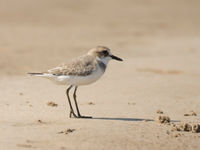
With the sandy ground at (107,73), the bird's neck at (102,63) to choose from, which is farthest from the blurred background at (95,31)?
the bird's neck at (102,63)

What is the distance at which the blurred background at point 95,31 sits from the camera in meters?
18.6

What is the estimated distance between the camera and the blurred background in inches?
733

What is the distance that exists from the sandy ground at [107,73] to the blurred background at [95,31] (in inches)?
1.5

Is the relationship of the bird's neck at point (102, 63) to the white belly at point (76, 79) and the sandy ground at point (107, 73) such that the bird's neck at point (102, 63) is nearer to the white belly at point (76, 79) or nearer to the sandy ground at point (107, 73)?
the white belly at point (76, 79)

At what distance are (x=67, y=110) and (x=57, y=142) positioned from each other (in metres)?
2.68

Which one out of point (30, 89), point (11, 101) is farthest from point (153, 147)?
point (30, 89)

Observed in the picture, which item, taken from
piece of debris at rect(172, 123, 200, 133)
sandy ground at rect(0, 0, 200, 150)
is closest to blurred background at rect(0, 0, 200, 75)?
sandy ground at rect(0, 0, 200, 150)

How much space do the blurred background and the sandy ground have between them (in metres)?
0.04

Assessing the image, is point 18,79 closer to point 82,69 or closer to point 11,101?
point 11,101

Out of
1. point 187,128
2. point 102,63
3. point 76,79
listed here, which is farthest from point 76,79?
point 187,128

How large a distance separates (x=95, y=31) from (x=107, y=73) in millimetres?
9178

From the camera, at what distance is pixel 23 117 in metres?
10.0

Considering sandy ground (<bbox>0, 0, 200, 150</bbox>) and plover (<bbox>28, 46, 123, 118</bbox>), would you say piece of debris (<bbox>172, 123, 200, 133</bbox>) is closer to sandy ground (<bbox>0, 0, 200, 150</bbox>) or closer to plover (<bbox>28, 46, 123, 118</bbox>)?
sandy ground (<bbox>0, 0, 200, 150</bbox>)

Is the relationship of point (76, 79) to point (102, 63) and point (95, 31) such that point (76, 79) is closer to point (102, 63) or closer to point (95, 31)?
point (102, 63)
